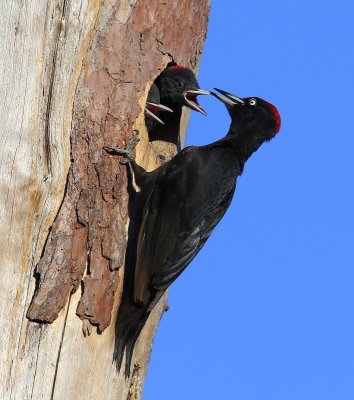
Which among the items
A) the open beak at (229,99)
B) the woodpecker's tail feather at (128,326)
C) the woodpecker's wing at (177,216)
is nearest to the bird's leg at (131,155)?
the woodpecker's wing at (177,216)

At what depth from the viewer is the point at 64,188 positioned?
13.0 ft

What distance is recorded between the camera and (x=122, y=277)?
173 inches

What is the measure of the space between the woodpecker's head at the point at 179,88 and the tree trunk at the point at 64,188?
0.64 m

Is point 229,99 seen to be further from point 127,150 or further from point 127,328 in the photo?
point 127,328

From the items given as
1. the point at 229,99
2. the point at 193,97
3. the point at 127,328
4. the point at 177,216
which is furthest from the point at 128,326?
the point at 229,99

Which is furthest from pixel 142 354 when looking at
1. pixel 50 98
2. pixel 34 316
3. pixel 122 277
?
pixel 50 98

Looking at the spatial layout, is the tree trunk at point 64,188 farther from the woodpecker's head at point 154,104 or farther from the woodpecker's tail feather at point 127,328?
the woodpecker's head at point 154,104

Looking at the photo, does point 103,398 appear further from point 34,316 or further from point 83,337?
point 34,316

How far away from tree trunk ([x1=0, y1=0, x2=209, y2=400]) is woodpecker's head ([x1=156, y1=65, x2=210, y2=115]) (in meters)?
0.64

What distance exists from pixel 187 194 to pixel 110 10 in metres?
1.12

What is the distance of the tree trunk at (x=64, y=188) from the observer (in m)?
3.73

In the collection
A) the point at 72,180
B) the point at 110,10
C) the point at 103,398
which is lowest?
the point at 103,398

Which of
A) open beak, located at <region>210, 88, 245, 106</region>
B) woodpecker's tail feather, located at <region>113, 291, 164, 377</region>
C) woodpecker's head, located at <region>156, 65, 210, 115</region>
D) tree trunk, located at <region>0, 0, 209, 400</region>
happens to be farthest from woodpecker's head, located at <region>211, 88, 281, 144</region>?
woodpecker's tail feather, located at <region>113, 291, 164, 377</region>

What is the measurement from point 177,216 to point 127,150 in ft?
2.18
